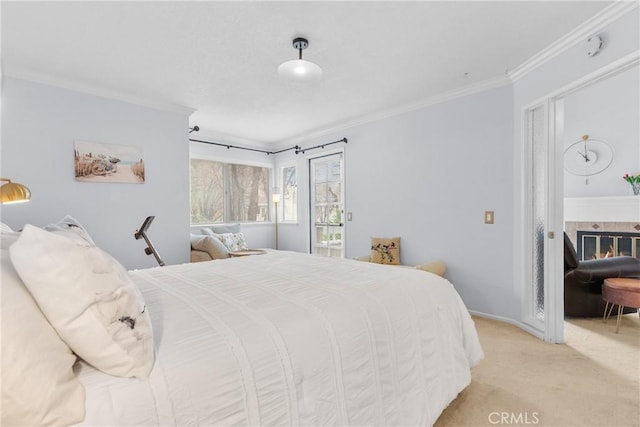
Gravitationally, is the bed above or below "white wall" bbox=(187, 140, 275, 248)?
below

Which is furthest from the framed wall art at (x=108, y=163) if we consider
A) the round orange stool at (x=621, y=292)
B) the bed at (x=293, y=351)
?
the round orange stool at (x=621, y=292)

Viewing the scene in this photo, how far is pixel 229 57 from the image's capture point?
2604mm

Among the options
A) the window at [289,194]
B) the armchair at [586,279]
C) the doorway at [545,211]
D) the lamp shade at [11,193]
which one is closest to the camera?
the lamp shade at [11,193]

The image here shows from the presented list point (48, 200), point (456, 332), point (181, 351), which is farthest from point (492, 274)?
point (48, 200)

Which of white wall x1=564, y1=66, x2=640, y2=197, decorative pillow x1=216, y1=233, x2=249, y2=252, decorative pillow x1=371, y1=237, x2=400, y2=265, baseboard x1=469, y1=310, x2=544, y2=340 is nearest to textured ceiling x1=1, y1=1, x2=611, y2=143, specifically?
decorative pillow x1=371, y1=237, x2=400, y2=265

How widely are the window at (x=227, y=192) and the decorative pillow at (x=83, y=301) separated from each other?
4.32 m

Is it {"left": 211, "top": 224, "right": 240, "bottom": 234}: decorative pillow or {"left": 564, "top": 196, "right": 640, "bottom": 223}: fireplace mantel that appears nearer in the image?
{"left": 564, "top": 196, "right": 640, "bottom": 223}: fireplace mantel

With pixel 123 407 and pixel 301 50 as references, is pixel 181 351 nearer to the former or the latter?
pixel 123 407

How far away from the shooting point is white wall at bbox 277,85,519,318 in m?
3.16

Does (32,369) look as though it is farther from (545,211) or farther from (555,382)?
(545,211)

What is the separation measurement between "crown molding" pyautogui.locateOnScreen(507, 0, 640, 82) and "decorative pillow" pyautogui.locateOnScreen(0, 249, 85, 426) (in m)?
3.27

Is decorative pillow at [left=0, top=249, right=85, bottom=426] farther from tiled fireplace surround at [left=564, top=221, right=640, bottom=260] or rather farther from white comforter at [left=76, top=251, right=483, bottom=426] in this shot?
tiled fireplace surround at [left=564, top=221, right=640, bottom=260]

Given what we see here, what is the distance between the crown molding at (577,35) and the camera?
198cm

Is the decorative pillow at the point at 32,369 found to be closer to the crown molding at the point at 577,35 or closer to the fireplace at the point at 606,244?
the crown molding at the point at 577,35
